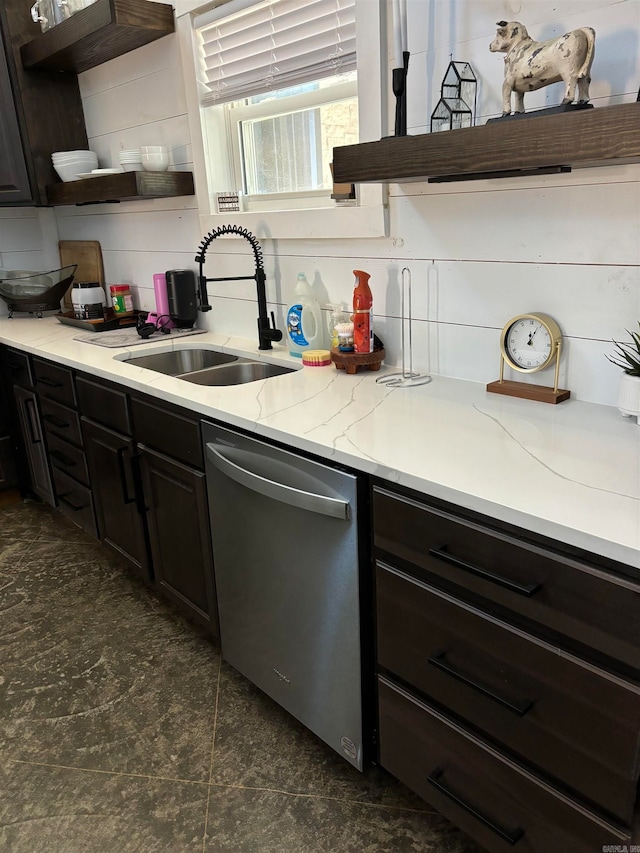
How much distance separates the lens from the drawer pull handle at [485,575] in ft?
3.57

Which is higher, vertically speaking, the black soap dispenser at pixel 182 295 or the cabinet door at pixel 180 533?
the black soap dispenser at pixel 182 295

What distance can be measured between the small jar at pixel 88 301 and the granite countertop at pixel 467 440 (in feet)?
3.40

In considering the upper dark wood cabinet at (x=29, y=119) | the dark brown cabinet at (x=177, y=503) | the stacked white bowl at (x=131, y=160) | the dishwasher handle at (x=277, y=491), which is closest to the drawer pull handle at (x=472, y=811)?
the dishwasher handle at (x=277, y=491)

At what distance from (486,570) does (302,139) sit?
1.74 metres

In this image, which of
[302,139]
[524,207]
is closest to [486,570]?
[524,207]

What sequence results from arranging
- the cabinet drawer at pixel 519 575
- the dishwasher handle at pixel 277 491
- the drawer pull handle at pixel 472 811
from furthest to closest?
the dishwasher handle at pixel 277 491
the drawer pull handle at pixel 472 811
the cabinet drawer at pixel 519 575

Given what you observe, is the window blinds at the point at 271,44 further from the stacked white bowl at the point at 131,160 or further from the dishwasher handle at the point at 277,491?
the dishwasher handle at the point at 277,491

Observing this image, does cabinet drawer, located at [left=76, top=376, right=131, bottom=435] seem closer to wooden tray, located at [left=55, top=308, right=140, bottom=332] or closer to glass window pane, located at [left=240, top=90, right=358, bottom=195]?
wooden tray, located at [left=55, top=308, right=140, bottom=332]

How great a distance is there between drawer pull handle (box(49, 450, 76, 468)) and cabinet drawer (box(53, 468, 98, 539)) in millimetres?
57

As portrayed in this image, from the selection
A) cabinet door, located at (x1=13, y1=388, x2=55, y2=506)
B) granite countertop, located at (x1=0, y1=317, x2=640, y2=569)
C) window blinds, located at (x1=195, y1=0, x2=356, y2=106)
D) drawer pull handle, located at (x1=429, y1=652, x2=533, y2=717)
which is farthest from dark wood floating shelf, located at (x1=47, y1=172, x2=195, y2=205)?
drawer pull handle, located at (x1=429, y1=652, x2=533, y2=717)

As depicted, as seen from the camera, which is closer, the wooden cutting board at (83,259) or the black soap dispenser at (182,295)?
the black soap dispenser at (182,295)

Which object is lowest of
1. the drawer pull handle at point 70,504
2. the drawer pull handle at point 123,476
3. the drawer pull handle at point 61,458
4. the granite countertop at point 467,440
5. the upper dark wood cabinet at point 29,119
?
the drawer pull handle at point 70,504

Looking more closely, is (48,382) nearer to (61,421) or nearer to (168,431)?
(61,421)

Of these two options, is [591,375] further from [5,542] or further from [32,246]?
[32,246]
